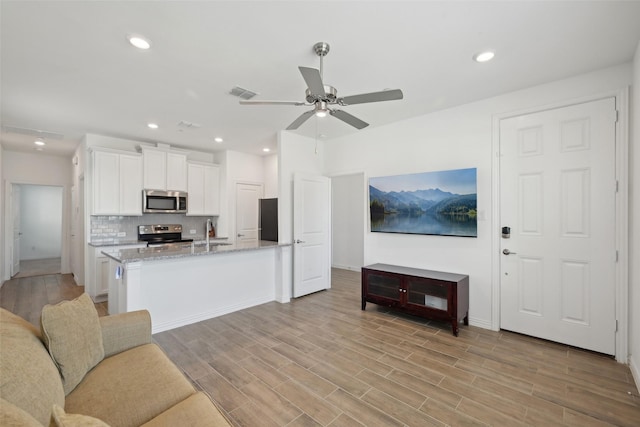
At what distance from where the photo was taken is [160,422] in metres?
1.25

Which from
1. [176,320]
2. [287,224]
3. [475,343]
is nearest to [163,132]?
[287,224]

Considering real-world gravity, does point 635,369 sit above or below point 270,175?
below

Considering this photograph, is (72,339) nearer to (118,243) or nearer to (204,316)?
(204,316)

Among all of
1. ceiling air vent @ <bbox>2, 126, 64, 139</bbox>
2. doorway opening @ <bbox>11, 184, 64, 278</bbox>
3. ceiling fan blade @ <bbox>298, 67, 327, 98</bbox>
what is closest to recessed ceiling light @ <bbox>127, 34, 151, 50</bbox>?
ceiling fan blade @ <bbox>298, 67, 327, 98</bbox>

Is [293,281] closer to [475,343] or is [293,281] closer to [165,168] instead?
[475,343]

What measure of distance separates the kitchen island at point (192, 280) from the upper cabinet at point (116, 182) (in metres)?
1.55

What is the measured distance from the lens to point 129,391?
4.82 ft

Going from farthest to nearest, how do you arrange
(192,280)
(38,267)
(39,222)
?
(39,222)
(38,267)
(192,280)

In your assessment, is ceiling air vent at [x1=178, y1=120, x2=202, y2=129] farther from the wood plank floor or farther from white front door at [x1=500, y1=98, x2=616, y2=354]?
white front door at [x1=500, y1=98, x2=616, y2=354]

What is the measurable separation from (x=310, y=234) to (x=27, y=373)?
3845 mm

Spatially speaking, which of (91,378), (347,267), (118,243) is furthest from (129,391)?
(347,267)

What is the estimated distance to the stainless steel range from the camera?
5375 millimetres

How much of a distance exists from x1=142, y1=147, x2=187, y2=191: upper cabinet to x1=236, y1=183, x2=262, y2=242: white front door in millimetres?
1119

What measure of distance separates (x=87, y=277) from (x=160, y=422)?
4850 millimetres
